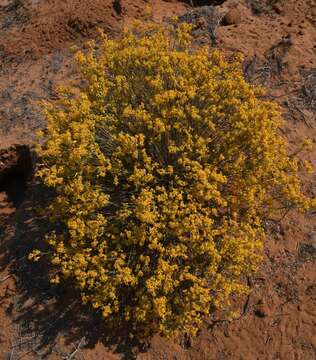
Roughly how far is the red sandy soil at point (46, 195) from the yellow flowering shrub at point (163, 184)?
33 centimetres

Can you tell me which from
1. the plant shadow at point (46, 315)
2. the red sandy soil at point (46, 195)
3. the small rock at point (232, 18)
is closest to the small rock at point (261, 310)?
the red sandy soil at point (46, 195)

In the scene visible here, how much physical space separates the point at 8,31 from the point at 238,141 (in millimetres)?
5859

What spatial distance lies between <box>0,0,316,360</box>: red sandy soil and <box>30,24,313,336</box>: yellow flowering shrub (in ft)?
1.07

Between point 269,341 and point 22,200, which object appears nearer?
point 269,341

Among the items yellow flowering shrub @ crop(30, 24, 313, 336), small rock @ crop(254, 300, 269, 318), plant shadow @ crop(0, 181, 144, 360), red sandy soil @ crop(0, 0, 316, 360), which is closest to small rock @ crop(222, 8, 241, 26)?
red sandy soil @ crop(0, 0, 316, 360)

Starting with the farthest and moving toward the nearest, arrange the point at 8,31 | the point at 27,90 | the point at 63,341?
the point at 8,31
the point at 27,90
the point at 63,341

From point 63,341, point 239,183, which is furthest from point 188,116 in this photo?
point 63,341

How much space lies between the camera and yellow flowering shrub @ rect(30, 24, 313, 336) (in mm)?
4527

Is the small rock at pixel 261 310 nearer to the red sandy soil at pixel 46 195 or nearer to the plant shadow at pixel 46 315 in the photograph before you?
the red sandy soil at pixel 46 195

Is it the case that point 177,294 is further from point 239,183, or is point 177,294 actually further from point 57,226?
point 57,226

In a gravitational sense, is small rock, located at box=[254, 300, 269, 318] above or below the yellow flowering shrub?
below

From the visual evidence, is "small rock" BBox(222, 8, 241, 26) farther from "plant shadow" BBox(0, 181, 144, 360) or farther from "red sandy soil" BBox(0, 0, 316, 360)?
"plant shadow" BBox(0, 181, 144, 360)

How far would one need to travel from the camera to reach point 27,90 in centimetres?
748

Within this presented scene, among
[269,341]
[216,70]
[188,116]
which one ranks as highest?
[216,70]
